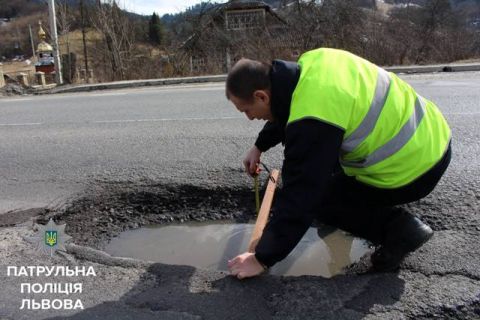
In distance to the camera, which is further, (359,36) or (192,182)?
(359,36)

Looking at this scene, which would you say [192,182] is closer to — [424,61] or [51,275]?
[51,275]

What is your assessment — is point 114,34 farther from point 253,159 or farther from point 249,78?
point 249,78

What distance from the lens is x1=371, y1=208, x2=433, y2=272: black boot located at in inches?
91.4

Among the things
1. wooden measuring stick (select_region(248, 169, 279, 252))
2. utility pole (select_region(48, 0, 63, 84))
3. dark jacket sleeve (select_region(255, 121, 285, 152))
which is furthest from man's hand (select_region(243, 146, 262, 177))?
utility pole (select_region(48, 0, 63, 84))

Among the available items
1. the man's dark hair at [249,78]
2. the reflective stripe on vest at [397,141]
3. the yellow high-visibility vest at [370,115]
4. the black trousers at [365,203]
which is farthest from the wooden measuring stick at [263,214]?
the man's dark hair at [249,78]

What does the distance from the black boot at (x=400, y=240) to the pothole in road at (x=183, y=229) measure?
0.51 metres

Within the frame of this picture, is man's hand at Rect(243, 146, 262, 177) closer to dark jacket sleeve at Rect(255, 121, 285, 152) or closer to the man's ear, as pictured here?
dark jacket sleeve at Rect(255, 121, 285, 152)

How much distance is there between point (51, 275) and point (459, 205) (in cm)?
273

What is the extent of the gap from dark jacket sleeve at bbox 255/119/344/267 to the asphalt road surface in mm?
342

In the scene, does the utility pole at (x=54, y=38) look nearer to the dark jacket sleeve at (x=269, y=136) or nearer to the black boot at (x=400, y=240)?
the dark jacket sleeve at (x=269, y=136)

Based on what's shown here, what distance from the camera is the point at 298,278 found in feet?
7.72

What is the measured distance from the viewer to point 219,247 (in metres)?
3.18

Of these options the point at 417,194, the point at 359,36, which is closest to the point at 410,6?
the point at 359,36

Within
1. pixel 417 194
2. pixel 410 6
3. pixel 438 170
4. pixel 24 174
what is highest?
pixel 410 6
